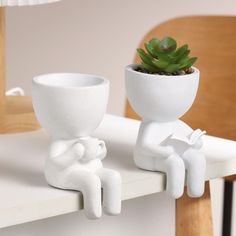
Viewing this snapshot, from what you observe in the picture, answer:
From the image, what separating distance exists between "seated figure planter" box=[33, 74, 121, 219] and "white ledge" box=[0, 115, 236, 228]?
18 mm

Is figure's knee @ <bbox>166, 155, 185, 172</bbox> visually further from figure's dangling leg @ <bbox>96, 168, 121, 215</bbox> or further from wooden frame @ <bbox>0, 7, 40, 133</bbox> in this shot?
wooden frame @ <bbox>0, 7, 40, 133</bbox>

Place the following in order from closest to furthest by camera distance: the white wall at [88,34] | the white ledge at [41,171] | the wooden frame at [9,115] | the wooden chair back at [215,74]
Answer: the white ledge at [41,171], the wooden frame at [9,115], the wooden chair back at [215,74], the white wall at [88,34]

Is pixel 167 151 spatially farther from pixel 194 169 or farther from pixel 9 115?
pixel 9 115

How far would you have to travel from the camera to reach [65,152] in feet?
2.28

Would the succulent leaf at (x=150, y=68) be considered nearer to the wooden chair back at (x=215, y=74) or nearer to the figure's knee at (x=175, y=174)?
the figure's knee at (x=175, y=174)

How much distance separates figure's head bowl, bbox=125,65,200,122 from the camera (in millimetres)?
741

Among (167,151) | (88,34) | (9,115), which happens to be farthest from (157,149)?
(88,34)

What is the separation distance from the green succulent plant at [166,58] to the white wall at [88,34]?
4.32ft

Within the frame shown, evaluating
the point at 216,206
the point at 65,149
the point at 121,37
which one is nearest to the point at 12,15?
the point at 121,37

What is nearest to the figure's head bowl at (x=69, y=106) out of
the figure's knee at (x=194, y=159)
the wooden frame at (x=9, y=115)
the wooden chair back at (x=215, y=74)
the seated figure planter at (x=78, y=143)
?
the seated figure planter at (x=78, y=143)

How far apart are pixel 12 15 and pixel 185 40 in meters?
1.02

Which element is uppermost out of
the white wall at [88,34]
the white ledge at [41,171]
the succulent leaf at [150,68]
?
the succulent leaf at [150,68]

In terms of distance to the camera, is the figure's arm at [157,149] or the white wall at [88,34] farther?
the white wall at [88,34]

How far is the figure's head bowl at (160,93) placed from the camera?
2.43 feet
